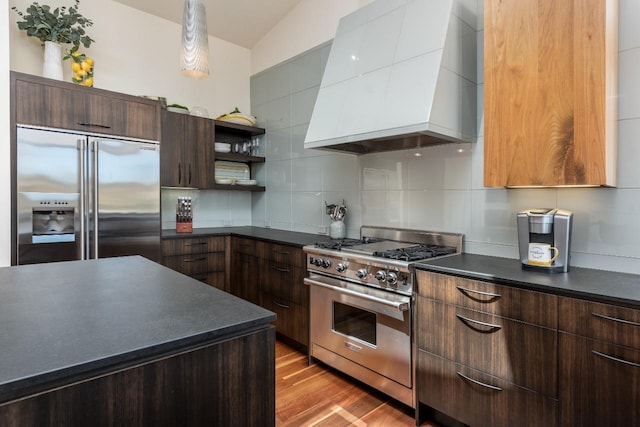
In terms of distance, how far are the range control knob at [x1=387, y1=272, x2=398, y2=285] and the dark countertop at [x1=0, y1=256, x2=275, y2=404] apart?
1.12 metres

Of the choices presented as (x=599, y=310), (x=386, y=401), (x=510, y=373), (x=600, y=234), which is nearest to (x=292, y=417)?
(x=386, y=401)

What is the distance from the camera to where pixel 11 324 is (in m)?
0.85

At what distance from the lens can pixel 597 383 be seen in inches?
53.7

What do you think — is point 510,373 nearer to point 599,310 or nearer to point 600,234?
point 599,310

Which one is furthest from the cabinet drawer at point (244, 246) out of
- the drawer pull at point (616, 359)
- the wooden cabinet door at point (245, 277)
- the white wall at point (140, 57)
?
the drawer pull at point (616, 359)

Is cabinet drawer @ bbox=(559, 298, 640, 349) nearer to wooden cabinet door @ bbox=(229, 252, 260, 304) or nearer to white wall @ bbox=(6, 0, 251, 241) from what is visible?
wooden cabinet door @ bbox=(229, 252, 260, 304)

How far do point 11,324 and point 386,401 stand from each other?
196 centimetres

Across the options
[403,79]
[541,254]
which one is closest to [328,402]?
[541,254]

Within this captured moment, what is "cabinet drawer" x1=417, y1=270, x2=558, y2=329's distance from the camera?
1486 millimetres

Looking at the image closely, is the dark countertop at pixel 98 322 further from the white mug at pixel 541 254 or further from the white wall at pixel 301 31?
the white wall at pixel 301 31

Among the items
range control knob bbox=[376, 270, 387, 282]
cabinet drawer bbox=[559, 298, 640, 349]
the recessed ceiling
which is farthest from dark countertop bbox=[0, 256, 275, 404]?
the recessed ceiling

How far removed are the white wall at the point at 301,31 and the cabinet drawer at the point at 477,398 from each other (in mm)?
2808

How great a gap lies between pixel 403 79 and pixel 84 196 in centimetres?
241

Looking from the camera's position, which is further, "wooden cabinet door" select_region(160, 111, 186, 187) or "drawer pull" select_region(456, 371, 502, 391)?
"wooden cabinet door" select_region(160, 111, 186, 187)
